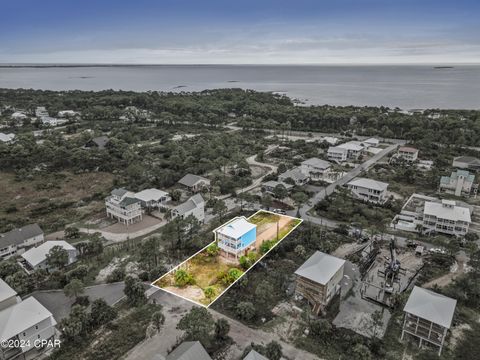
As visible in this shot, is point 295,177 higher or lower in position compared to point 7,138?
lower

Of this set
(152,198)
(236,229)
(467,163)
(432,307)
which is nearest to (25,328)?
(236,229)

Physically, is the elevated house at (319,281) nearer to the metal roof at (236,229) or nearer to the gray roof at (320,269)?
the gray roof at (320,269)

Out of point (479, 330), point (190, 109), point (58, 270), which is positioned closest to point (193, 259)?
point (58, 270)

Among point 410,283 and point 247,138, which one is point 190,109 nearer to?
point 247,138

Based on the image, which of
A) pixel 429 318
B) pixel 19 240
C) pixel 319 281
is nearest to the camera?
pixel 429 318

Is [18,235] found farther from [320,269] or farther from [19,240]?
[320,269]

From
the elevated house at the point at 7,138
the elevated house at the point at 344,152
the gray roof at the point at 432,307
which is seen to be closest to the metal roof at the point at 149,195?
the gray roof at the point at 432,307

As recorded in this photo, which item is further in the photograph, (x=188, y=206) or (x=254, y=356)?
(x=188, y=206)

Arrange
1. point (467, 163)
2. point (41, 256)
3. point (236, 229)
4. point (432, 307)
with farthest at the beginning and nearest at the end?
point (467, 163)
point (41, 256)
point (236, 229)
point (432, 307)
